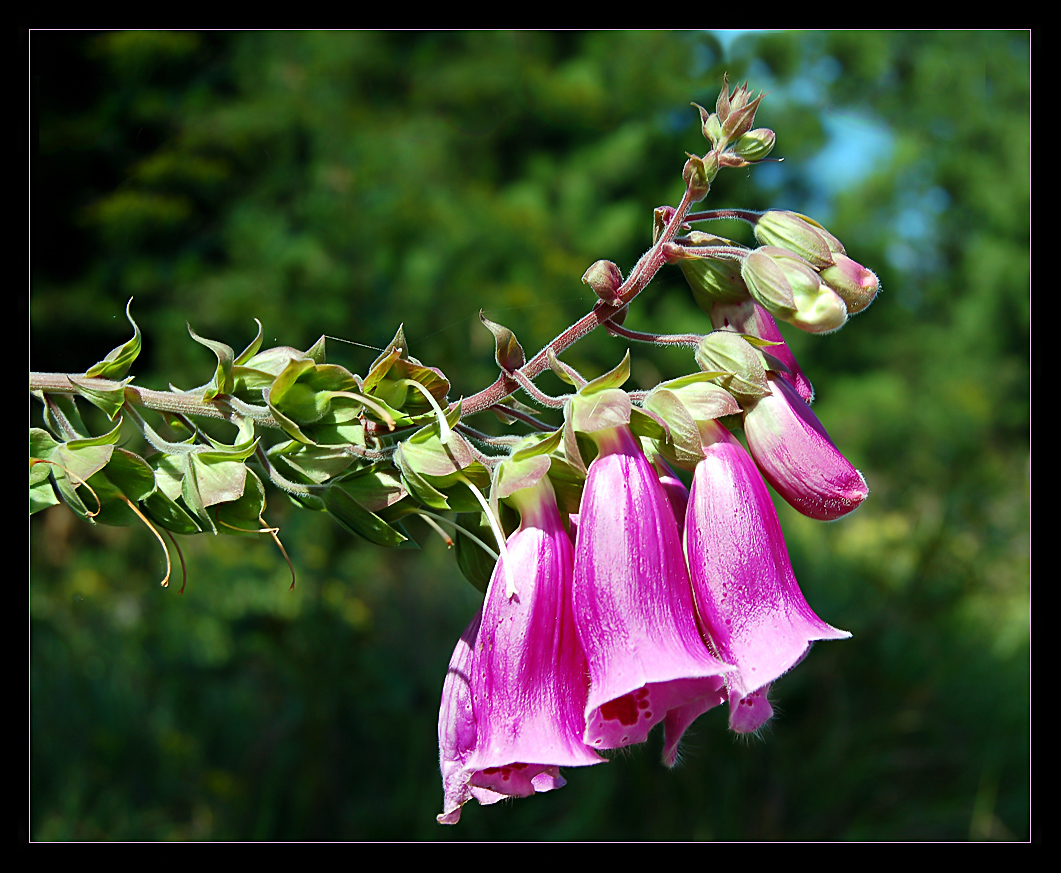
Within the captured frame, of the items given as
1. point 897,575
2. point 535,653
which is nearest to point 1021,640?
point 897,575

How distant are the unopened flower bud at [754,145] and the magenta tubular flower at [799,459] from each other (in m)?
0.15

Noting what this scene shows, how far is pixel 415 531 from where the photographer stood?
102 inches

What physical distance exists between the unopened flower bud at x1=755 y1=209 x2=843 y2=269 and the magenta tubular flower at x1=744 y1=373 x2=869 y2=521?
0.27 feet

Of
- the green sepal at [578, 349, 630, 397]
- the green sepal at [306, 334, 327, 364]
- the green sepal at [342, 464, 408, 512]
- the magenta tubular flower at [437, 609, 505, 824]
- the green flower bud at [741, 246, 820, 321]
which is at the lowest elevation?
the magenta tubular flower at [437, 609, 505, 824]

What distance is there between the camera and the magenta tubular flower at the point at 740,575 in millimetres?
436

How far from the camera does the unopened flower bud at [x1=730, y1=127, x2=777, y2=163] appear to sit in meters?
0.52

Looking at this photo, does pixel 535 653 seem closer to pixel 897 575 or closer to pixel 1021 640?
pixel 897 575

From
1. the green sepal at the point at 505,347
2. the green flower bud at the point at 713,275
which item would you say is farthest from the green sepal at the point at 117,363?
the green flower bud at the point at 713,275

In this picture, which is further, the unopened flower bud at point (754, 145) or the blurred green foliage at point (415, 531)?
the blurred green foliage at point (415, 531)

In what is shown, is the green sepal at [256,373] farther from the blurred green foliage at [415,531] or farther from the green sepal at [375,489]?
the blurred green foliage at [415,531]

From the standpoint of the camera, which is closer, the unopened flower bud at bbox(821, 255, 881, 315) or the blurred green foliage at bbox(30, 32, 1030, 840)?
the unopened flower bud at bbox(821, 255, 881, 315)

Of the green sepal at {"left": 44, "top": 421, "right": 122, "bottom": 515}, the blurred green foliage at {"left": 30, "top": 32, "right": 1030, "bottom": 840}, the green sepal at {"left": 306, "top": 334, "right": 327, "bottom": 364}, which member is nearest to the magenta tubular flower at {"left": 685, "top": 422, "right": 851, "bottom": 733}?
the green sepal at {"left": 306, "top": 334, "right": 327, "bottom": 364}

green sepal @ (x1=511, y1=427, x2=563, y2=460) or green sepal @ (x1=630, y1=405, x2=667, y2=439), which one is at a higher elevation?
green sepal @ (x1=630, y1=405, x2=667, y2=439)

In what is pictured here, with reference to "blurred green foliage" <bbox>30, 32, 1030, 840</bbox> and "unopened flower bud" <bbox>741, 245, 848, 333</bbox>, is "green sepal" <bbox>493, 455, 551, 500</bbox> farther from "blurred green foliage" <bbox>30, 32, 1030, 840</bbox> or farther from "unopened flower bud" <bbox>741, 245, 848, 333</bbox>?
"blurred green foliage" <bbox>30, 32, 1030, 840</bbox>
